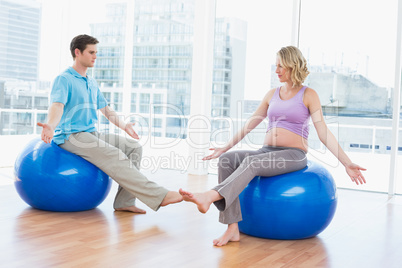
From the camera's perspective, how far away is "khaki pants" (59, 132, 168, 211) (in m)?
2.74

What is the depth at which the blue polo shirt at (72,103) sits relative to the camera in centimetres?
290

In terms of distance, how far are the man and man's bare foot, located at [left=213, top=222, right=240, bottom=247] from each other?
381 mm

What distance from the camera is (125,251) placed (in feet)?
7.23

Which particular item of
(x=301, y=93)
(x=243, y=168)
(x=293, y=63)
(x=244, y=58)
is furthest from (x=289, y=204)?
(x=244, y=58)

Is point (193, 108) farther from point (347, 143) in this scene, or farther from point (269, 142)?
point (269, 142)

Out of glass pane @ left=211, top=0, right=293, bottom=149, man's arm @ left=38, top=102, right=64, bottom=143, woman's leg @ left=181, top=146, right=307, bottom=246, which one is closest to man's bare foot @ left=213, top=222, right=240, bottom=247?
woman's leg @ left=181, top=146, right=307, bottom=246

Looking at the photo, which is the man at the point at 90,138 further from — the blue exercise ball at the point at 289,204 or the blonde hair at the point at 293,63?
the blonde hair at the point at 293,63

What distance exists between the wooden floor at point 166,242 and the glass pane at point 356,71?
123cm

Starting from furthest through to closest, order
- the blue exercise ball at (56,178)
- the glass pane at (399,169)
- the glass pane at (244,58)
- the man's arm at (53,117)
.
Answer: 1. the glass pane at (244,58)
2. the glass pane at (399,169)
3. the blue exercise ball at (56,178)
4. the man's arm at (53,117)

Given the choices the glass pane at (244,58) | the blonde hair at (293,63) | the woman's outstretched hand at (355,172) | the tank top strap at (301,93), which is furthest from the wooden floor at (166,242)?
the glass pane at (244,58)

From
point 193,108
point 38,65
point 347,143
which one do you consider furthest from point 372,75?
point 38,65

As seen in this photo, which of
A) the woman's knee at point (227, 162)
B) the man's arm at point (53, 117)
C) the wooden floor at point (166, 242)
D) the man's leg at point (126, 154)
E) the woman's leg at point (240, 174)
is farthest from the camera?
the man's leg at point (126, 154)

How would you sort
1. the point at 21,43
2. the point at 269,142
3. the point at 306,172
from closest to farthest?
the point at 306,172
the point at 269,142
the point at 21,43

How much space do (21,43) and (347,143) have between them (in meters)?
3.51
